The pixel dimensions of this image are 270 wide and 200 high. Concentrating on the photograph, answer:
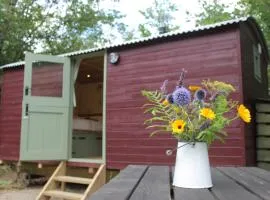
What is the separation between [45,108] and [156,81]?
6.37 feet

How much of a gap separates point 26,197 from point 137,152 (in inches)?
83.1

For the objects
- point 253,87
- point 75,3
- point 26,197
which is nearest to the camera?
point 253,87

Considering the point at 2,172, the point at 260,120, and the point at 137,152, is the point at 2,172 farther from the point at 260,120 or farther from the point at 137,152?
the point at 260,120

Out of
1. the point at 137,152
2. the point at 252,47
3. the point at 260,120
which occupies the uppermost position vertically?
the point at 252,47

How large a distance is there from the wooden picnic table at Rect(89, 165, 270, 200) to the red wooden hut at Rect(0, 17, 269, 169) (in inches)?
112

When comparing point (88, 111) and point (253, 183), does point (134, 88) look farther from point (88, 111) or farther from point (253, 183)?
point (88, 111)

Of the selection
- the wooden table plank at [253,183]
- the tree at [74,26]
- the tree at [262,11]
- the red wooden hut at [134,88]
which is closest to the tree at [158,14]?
the tree at [74,26]

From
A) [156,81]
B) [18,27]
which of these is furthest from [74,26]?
[156,81]

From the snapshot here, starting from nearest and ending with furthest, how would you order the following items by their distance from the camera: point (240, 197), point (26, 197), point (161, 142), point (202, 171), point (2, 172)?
point (240, 197), point (202, 171), point (161, 142), point (26, 197), point (2, 172)

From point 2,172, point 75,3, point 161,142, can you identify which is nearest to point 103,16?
point 75,3

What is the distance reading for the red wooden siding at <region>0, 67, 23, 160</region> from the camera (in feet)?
23.3

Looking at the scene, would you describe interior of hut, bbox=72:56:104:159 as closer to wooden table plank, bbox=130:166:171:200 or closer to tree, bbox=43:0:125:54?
tree, bbox=43:0:125:54

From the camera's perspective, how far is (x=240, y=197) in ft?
4.73

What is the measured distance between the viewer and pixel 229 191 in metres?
1.58
